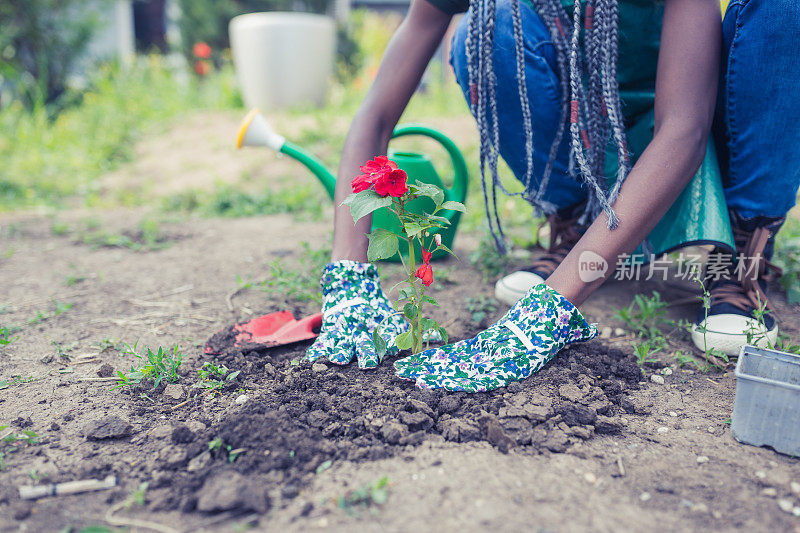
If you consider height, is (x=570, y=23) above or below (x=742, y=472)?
above

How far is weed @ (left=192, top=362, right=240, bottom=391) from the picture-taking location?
4.49 ft

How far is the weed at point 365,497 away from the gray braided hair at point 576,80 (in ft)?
2.55

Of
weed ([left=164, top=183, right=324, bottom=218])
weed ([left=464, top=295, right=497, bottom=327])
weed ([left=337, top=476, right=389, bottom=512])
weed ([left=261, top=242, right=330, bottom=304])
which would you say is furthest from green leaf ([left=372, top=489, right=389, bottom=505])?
weed ([left=164, top=183, right=324, bottom=218])

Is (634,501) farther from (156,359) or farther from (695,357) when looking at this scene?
(156,359)

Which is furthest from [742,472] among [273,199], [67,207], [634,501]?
[67,207]

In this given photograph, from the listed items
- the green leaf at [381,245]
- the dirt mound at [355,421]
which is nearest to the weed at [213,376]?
the dirt mound at [355,421]

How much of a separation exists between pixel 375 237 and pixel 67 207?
2.75 meters

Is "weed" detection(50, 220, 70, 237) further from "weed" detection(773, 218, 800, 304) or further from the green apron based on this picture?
"weed" detection(773, 218, 800, 304)

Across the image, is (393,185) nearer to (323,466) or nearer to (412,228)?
(412,228)

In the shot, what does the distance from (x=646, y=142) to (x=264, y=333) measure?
47.5 inches

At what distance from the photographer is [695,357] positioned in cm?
155

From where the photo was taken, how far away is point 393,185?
1255 millimetres

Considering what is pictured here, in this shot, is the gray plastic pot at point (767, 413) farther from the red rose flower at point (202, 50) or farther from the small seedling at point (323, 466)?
the red rose flower at point (202, 50)

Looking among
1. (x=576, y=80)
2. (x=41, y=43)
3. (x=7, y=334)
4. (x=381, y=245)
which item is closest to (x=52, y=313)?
(x=7, y=334)
